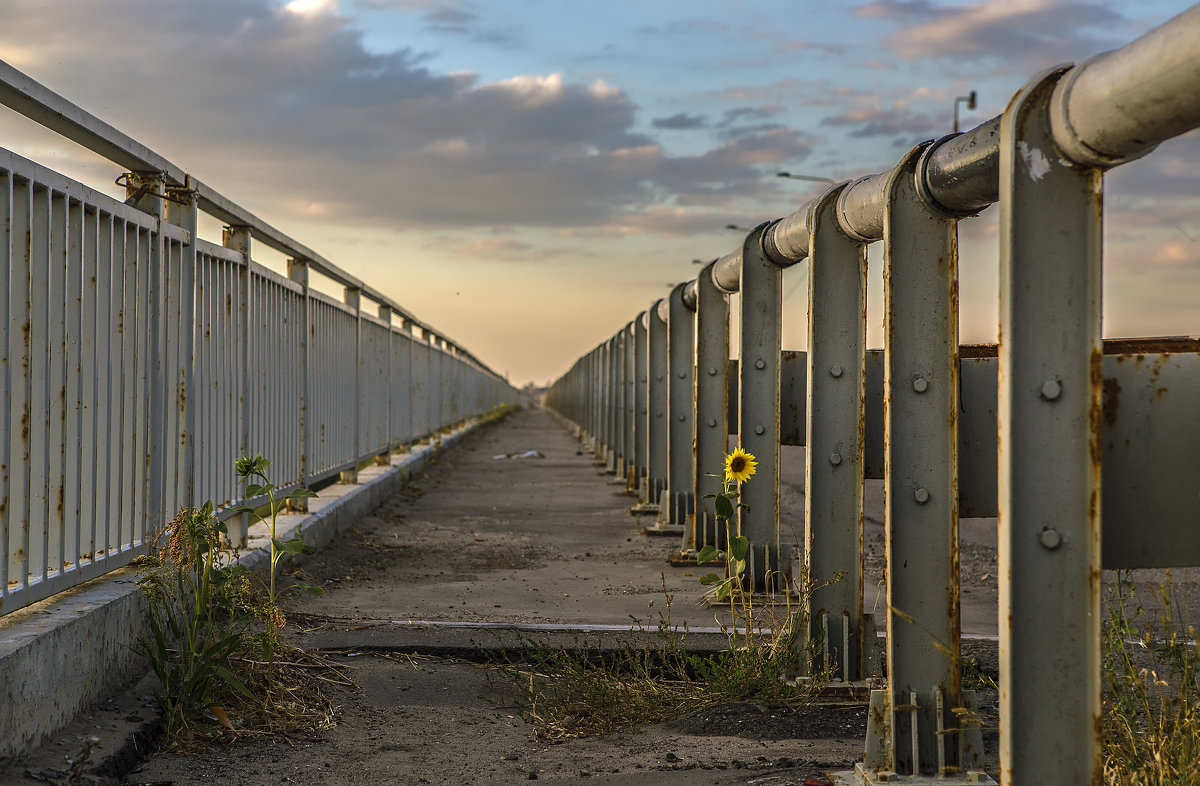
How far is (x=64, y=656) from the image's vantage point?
3.31 metres

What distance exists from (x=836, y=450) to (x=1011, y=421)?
176cm

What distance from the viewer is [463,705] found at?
13.3 feet

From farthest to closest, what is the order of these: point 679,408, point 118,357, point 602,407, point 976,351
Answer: point 602,407 → point 679,408 → point 118,357 → point 976,351

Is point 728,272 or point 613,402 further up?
point 728,272

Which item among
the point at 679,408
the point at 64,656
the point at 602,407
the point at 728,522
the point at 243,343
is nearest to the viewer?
the point at 64,656

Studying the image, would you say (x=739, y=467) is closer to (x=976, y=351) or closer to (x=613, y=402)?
(x=976, y=351)

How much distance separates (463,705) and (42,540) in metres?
1.46

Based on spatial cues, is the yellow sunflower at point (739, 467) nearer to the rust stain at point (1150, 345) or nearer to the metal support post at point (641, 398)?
the rust stain at point (1150, 345)

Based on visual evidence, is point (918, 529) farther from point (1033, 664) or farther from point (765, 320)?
point (765, 320)

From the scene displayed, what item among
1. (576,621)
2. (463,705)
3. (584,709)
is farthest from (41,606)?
(576,621)

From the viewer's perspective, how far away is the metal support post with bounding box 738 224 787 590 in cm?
571

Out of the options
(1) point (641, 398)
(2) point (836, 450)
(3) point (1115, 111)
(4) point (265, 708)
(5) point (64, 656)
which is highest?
(3) point (1115, 111)

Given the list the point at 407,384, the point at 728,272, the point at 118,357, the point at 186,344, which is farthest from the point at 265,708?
the point at 407,384

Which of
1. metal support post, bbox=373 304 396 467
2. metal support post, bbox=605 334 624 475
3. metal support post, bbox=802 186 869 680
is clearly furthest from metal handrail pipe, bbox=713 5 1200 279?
metal support post, bbox=605 334 624 475
